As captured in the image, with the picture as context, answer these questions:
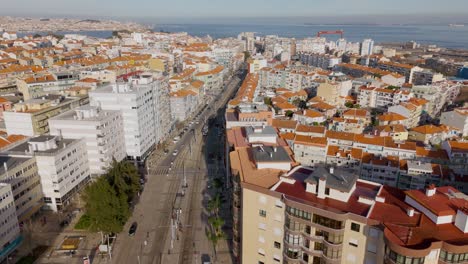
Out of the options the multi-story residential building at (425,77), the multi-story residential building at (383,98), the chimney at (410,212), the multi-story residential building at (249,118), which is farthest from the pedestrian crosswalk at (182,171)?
the multi-story residential building at (425,77)

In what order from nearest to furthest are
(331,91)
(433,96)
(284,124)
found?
(284,124), (433,96), (331,91)

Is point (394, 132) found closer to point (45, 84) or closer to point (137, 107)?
point (137, 107)

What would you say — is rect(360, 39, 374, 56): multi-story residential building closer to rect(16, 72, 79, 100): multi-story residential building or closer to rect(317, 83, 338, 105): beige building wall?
rect(317, 83, 338, 105): beige building wall

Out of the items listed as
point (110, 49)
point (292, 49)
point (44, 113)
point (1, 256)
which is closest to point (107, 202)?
point (1, 256)

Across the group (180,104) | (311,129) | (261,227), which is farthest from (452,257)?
(180,104)

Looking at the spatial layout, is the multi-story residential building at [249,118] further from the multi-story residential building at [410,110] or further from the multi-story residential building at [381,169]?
the multi-story residential building at [410,110]

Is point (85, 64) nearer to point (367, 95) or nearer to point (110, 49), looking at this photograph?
point (110, 49)
